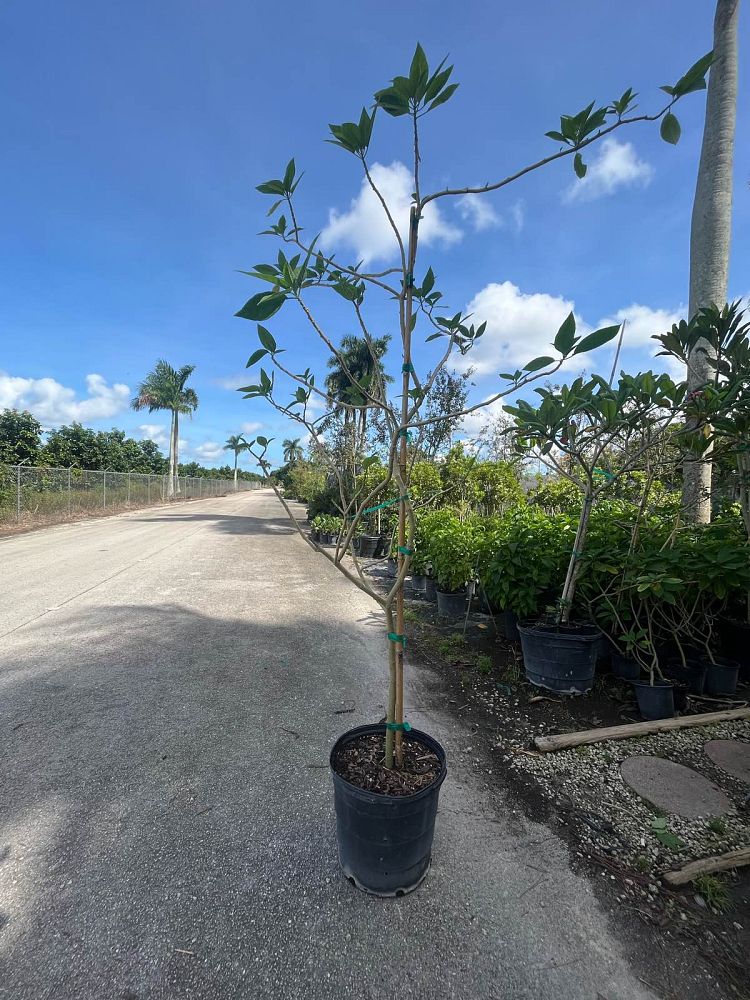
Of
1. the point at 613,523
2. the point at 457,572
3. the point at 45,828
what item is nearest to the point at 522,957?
the point at 45,828

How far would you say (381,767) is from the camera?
5.91 ft

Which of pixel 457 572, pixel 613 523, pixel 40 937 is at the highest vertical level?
pixel 613 523

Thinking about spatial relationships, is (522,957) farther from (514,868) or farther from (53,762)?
(53,762)

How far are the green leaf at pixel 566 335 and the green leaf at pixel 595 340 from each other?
0.03m

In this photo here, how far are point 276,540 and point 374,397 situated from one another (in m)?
10.7

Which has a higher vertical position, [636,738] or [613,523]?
[613,523]

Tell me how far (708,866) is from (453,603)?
3524mm

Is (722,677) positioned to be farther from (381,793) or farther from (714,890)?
(381,793)

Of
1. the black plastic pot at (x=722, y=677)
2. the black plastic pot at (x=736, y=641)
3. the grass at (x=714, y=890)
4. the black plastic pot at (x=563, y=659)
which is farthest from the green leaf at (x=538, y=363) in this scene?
the black plastic pot at (x=736, y=641)

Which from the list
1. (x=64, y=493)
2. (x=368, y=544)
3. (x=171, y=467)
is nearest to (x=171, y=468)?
(x=171, y=467)

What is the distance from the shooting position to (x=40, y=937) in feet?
4.79

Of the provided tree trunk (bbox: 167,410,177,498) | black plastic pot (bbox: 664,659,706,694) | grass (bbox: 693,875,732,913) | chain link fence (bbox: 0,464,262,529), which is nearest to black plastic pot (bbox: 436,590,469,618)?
black plastic pot (bbox: 664,659,706,694)

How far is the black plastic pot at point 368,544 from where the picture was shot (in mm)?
10000

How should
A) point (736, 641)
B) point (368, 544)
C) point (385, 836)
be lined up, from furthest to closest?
point (368, 544), point (736, 641), point (385, 836)
